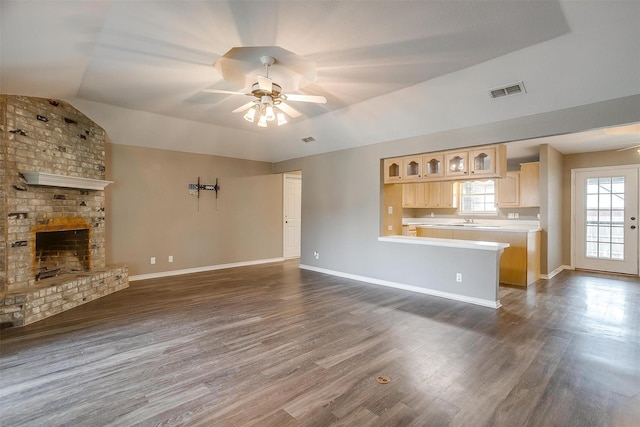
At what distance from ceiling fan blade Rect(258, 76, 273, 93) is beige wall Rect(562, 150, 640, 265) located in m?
6.96

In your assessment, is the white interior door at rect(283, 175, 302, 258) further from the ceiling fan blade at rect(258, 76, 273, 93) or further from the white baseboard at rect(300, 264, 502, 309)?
the ceiling fan blade at rect(258, 76, 273, 93)

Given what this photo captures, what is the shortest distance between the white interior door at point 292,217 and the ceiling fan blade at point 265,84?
16.4ft

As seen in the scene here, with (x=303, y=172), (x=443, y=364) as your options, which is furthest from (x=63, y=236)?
(x=443, y=364)

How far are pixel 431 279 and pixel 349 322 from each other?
1.82 m

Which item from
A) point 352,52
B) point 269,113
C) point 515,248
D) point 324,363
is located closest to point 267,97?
point 269,113

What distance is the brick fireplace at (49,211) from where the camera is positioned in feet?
11.7

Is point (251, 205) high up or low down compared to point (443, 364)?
up

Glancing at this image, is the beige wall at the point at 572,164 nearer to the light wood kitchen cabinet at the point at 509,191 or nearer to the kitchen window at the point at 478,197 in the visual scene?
the light wood kitchen cabinet at the point at 509,191

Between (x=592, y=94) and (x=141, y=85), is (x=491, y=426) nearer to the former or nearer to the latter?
(x=592, y=94)

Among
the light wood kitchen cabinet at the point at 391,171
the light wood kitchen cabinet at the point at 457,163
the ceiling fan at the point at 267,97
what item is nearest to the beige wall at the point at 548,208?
the light wood kitchen cabinet at the point at 457,163

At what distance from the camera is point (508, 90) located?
3.42m

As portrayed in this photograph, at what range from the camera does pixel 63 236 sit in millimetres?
4699

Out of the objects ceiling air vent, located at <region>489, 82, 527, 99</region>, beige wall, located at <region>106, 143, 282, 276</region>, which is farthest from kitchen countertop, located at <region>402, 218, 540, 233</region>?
beige wall, located at <region>106, 143, 282, 276</region>

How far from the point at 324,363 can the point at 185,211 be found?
468 cm
